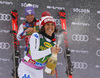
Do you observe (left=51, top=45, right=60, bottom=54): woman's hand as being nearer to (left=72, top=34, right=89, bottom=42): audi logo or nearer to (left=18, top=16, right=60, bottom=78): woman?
(left=18, top=16, right=60, bottom=78): woman

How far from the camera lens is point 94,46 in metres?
4.85

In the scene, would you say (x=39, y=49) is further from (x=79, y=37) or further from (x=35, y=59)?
(x=79, y=37)

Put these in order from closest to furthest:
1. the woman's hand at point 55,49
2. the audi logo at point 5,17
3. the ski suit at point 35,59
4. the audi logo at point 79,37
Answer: the woman's hand at point 55,49
the ski suit at point 35,59
the audi logo at point 5,17
the audi logo at point 79,37

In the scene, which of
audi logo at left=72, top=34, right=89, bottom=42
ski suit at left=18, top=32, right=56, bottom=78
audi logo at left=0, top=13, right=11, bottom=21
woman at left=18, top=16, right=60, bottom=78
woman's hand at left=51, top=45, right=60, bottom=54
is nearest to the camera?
woman's hand at left=51, top=45, right=60, bottom=54

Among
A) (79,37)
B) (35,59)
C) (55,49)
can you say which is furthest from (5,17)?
(55,49)

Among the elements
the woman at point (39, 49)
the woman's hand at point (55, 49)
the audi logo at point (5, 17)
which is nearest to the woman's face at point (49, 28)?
the woman at point (39, 49)

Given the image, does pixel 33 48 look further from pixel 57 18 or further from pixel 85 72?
pixel 85 72

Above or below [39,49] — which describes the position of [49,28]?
above

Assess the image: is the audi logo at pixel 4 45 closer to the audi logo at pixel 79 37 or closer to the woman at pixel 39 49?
the audi logo at pixel 79 37

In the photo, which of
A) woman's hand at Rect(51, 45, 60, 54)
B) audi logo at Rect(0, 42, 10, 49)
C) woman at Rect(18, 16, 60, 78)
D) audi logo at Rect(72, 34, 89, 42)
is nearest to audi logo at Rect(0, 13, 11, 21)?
audi logo at Rect(0, 42, 10, 49)

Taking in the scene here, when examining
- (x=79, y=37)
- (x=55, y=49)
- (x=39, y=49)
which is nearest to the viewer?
(x=55, y=49)

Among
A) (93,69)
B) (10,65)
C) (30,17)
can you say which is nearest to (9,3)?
(30,17)

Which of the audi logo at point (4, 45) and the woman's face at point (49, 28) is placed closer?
the woman's face at point (49, 28)

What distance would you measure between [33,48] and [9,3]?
2532mm
